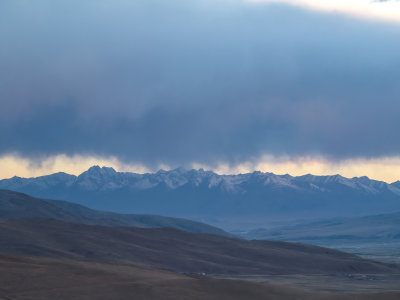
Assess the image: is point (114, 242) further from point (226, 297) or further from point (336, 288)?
point (226, 297)

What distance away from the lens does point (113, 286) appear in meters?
59.0

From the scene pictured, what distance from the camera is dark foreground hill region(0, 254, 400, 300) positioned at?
5616cm

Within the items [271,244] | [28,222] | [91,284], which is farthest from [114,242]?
[91,284]

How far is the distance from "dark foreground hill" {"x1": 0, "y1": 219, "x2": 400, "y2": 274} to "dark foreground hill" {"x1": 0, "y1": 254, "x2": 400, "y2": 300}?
51.1 m

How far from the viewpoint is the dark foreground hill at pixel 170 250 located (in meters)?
121

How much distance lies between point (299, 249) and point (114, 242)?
4225 cm

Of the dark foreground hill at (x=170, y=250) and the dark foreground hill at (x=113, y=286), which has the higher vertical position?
the dark foreground hill at (x=170, y=250)

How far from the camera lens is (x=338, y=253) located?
492 ft

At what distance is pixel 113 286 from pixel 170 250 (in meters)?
78.1

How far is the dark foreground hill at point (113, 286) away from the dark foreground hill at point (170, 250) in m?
51.1

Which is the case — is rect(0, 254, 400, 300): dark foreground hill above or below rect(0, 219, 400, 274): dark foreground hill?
below

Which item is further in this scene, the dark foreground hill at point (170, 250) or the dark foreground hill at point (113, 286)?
the dark foreground hill at point (170, 250)

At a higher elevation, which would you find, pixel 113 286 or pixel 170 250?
pixel 170 250

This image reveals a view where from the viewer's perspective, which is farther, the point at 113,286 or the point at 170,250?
the point at 170,250
